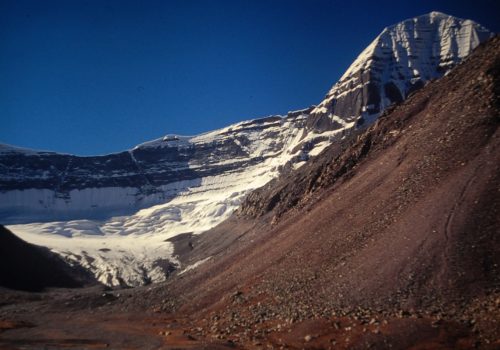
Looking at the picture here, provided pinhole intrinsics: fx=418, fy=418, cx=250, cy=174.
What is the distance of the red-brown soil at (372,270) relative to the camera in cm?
2267

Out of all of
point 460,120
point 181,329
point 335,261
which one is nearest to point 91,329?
point 181,329

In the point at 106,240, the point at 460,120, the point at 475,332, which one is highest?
the point at 460,120

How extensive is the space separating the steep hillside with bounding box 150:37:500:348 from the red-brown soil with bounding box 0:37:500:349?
105 mm

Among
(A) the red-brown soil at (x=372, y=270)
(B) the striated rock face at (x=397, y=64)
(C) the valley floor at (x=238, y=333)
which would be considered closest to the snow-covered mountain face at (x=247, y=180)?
(B) the striated rock face at (x=397, y=64)

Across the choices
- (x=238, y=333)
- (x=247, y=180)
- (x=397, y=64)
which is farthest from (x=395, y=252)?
(x=247, y=180)

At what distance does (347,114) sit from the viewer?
14288 cm

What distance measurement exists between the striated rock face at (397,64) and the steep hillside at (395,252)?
88468 mm

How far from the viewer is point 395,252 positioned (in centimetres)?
2844

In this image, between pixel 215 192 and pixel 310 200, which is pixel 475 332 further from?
pixel 215 192

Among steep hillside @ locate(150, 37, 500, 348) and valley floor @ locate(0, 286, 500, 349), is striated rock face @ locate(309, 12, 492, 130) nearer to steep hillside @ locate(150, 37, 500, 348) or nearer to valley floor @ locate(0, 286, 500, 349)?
steep hillside @ locate(150, 37, 500, 348)

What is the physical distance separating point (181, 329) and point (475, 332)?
911 inches

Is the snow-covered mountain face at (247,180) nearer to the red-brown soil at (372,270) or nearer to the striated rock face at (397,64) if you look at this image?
the striated rock face at (397,64)

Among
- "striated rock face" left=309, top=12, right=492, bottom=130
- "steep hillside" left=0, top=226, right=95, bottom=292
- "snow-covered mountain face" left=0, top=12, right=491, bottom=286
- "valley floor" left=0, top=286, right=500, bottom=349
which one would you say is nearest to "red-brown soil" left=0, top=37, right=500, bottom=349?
"valley floor" left=0, top=286, right=500, bottom=349

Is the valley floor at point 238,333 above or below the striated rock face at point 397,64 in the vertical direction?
below
